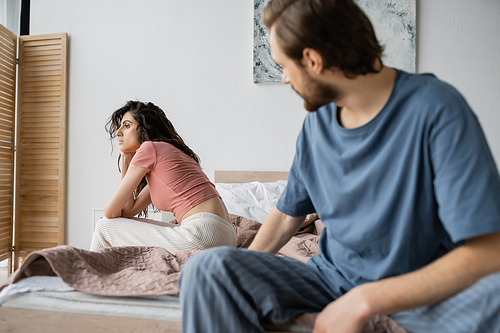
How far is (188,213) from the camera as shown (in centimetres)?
156

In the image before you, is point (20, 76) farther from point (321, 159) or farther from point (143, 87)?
point (321, 159)

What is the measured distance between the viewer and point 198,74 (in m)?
2.87

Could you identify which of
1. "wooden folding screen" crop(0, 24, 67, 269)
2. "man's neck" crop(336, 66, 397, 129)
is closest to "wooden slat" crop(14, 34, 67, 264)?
"wooden folding screen" crop(0, 24, 67, 269)

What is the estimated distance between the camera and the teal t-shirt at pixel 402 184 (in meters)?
0.58

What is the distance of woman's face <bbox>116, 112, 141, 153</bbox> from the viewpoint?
71.7 inches

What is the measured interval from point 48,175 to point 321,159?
110 inches

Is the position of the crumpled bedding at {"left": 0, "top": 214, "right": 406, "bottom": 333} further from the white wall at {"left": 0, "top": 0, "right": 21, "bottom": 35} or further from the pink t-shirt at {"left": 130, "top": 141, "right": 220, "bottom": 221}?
the white wall at {"left": 0, "top": 0, "right": 21, "bottom": 35}

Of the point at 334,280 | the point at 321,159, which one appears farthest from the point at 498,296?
the point at 321,159

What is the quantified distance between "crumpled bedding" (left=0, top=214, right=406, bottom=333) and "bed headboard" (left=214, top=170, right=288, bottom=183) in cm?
149


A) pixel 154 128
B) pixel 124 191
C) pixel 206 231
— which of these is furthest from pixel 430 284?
pixel 154 128

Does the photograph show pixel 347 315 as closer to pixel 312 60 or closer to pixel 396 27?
pixel 312 60

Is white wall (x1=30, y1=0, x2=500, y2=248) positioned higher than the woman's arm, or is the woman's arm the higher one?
white wall (x1=30, y1=0, x2=500, y2=248)

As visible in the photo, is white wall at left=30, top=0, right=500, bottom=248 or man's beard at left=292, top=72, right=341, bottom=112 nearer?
man's beard at left=292, top=72, right=341, bottom=112

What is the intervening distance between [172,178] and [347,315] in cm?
111
